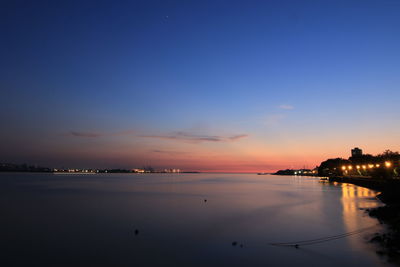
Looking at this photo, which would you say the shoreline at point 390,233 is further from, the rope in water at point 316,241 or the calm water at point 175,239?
the rope in water at point 316,241

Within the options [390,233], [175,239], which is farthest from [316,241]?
[175,239]

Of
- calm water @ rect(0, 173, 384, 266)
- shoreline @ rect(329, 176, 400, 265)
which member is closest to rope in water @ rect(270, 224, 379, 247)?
calm water @ rect(0, 173, 384, 266)

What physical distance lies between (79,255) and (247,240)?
1245 cm

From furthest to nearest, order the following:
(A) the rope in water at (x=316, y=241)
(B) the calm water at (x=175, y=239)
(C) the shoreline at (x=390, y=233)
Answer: (A) the rope in water at (x=316, y=241) < (B) the calm water at (x=175, y=239) < (C) the shoreline at (x=390, y=233)

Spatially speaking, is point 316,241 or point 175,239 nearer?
point 316,241

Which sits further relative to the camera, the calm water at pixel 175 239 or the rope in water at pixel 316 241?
the rope in water at pixel 316 241

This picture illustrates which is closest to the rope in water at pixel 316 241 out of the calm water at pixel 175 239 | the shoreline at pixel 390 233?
the calm water at pixel 175 239

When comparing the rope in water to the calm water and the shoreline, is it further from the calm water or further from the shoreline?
the shoreline

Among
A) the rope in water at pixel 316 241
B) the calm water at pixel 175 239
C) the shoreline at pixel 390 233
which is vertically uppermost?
the shoreline at pixel 390 233

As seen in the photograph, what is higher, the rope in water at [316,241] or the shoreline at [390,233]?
the shoreline at [390,233]

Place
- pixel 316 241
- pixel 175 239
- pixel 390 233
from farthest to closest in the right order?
pixel 175 239, pixel 316 241, pixel 390 233

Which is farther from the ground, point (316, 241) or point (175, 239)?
point (316, 241)

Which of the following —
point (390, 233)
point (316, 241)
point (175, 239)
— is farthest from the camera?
point (175, 239)

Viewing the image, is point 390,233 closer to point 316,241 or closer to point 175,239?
point 316,241
